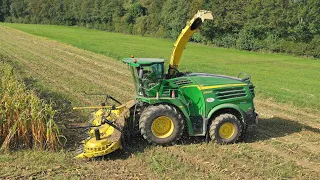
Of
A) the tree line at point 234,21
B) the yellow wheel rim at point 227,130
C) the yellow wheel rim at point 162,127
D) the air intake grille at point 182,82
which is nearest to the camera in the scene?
the yellow wheel rim at point 162,127

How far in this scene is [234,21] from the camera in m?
51.5

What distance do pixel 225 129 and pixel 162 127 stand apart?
5.15 feet

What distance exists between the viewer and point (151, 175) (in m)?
6.39

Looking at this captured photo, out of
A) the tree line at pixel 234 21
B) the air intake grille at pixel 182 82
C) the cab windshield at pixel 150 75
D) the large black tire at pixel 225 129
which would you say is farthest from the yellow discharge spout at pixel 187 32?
the tree line at pixel 234 21

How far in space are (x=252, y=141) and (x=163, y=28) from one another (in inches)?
2500

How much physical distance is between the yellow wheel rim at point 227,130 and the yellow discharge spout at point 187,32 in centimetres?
193

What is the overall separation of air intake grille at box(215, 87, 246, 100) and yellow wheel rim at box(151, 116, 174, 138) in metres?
1.39

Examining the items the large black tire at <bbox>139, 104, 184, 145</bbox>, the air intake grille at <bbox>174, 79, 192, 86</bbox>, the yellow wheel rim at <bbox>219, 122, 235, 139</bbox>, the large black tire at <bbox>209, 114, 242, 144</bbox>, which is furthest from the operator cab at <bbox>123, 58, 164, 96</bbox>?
the yellow wheel rim at <bbox>219, 122, 235, 139</bbox>

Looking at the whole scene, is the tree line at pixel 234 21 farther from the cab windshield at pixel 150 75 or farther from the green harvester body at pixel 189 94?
the cab windshield at pixel 150 75

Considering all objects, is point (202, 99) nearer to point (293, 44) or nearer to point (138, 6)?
point (293, 44)

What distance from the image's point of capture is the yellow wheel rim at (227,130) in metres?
7.89

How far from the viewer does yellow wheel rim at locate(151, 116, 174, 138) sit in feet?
24.7

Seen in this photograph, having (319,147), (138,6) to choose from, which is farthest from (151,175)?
(138,6)

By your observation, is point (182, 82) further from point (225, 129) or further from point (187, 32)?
point (225, 129)
